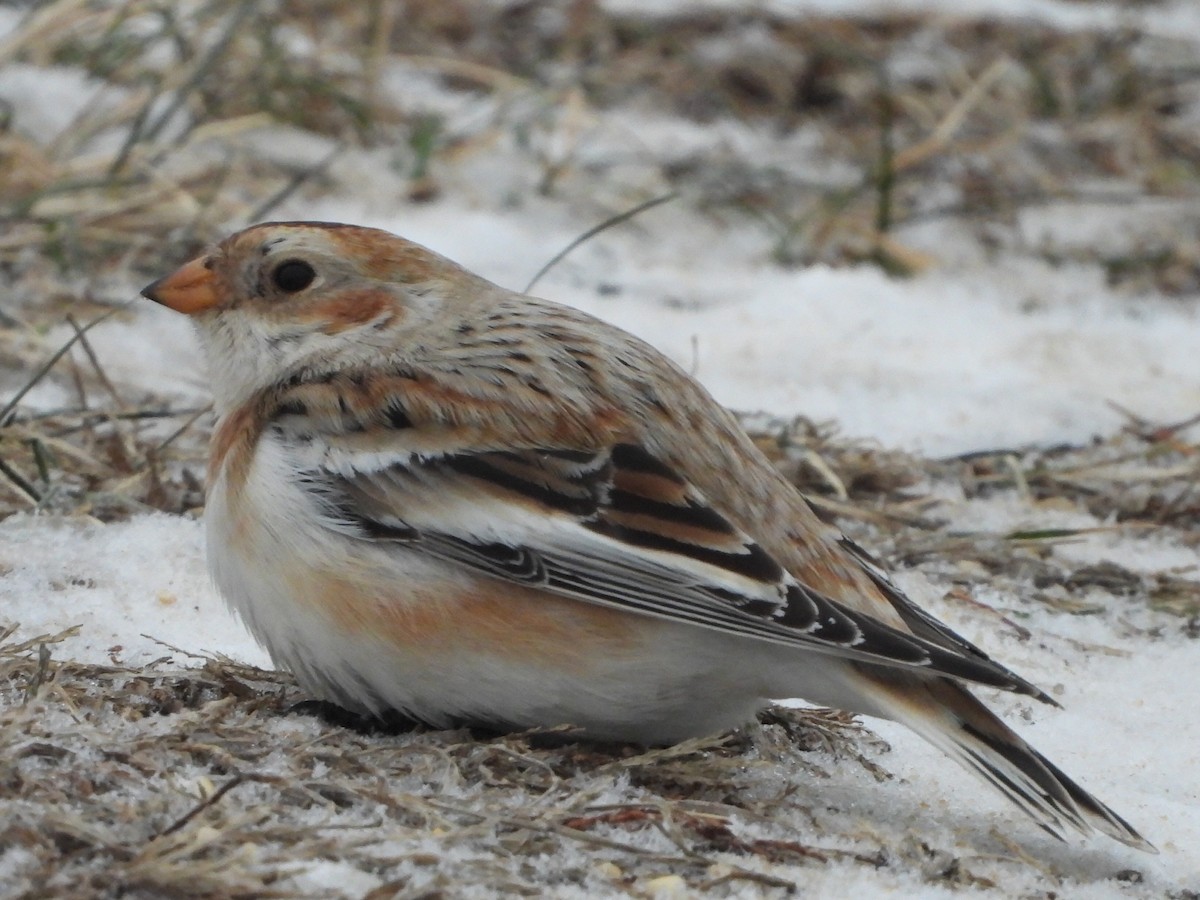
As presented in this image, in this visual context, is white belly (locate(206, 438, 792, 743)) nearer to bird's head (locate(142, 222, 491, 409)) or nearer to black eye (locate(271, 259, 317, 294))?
bird's head (locate(142, 222, 491, 409))

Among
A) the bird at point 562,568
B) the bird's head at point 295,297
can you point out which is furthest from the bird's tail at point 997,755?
the bird's head at point 295,297

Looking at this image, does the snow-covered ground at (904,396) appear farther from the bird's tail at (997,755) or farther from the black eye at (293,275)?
the black eye at (293,275)

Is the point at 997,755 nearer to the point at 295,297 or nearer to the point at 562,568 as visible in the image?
the point at 562,568


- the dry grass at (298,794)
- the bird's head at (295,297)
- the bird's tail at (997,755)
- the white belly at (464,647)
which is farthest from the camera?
the bird's head at (295,297)

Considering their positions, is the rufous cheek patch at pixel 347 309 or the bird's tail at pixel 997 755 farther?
the rufous cheek patch at pixel 347 309

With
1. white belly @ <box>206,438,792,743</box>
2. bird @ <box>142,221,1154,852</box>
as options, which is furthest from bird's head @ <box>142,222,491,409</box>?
white belly @ <box>206,438,792,743</box>

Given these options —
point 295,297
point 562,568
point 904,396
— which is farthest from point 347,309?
point 904,396

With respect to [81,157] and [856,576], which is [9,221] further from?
[856,576]
